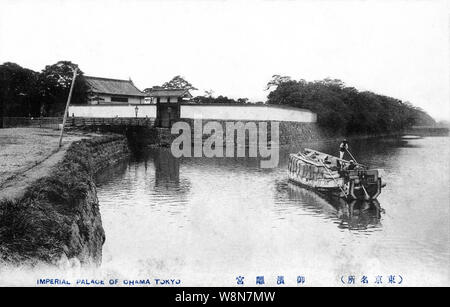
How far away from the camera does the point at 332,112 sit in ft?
163

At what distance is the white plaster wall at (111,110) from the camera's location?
4116 cm

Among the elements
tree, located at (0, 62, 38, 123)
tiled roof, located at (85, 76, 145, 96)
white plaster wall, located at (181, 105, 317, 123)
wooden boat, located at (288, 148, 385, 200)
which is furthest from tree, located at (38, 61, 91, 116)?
wooden boat, located at (288, 148, 385, 200)

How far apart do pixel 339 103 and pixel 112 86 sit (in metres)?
26.0

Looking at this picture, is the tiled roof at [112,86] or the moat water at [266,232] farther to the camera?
the tiled roof at [112,86]

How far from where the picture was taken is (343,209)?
49.1 feet

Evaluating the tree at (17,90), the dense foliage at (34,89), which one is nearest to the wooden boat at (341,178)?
the tree at (17,90)

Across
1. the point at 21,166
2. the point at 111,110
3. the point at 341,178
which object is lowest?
the point at 341,178

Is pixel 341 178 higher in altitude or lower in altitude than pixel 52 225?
lower

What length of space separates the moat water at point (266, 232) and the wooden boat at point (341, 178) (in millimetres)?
538

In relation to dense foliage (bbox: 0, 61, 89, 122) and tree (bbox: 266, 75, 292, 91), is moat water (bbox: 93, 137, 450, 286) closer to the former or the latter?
dense foliage (bbox: 0, 61, 89, 122)

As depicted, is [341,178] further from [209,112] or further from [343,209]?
[209,112]

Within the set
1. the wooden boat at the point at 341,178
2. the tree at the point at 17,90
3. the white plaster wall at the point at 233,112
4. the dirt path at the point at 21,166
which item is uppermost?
the tree at the point at 17,90

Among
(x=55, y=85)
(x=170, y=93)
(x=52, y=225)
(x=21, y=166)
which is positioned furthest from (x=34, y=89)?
(x=52, y=225)

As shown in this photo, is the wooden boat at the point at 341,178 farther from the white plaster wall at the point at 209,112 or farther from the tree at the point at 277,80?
the tree at the point at 277,80
